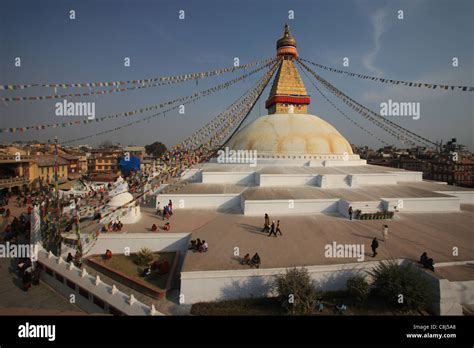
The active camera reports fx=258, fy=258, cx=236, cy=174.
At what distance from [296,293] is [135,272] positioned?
3993 mm

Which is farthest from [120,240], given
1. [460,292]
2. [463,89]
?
[463,89]

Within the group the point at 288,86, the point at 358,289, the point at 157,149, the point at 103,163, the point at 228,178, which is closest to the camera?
the point at 358,289

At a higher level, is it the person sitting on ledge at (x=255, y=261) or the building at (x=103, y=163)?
the building at (x=103, y=163)

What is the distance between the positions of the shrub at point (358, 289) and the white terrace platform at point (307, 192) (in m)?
3.70

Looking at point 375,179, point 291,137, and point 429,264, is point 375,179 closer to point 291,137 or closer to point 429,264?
point 291,137

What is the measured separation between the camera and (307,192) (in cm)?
1016

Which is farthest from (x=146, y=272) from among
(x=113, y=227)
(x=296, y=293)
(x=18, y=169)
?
(x=18, y=169)

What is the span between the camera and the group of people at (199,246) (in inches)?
249

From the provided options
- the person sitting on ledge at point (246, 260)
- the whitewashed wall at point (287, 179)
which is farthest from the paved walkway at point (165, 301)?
the whitewashed wall at point (287, 179)

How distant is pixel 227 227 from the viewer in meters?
7.85

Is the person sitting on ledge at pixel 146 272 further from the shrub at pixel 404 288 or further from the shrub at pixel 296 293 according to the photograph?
the shrub at pixel 404 288

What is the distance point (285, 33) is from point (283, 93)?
4.07 m

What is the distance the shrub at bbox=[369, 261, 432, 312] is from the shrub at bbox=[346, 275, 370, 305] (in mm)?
269
